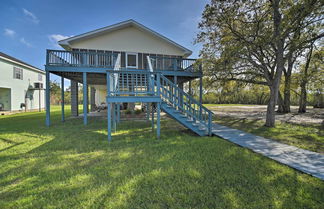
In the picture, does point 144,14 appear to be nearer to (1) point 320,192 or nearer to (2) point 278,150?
(2) point 278,150

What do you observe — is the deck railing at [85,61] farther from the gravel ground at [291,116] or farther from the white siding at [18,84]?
the white siding at [18,84]

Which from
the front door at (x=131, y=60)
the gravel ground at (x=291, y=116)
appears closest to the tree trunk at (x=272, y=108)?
the gravel ground at (x=291, y=116)

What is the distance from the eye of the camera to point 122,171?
2928mm

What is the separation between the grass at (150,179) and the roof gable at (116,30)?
9153 mm

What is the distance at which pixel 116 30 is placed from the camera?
37.9ft

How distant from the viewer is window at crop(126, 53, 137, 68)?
38.4ft

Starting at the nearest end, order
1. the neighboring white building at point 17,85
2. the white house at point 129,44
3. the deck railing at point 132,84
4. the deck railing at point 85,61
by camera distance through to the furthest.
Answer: the deck railing at point 132,84 → the deck railing at point 85,61 → the white house at point 129,44 → the neighboring white building at point 17,85

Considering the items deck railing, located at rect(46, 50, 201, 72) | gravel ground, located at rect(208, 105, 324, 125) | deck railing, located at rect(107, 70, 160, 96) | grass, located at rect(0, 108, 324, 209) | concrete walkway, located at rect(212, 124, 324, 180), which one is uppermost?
deck railing, located at rect(46, 50, 201, 72)

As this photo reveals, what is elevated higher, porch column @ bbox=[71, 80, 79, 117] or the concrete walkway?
porch column @ bbox=[71, 80, 79, 117]

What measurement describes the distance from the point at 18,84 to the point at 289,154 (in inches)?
986

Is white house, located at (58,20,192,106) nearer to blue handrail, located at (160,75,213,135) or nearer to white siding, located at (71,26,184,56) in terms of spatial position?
white siding, located at (71,26,184,56)

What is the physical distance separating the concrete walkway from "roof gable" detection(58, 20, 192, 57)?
31.7 feet

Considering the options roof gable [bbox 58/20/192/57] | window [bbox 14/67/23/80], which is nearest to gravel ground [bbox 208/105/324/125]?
roof gable [bbox 58/20/192/57]

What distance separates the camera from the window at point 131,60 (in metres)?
11.7
